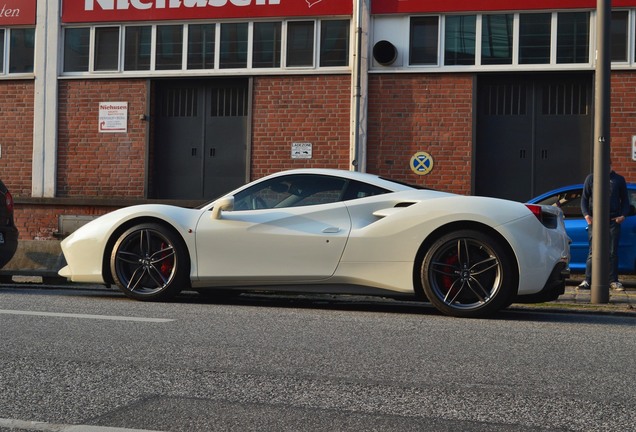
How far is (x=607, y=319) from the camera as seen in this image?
7.75m

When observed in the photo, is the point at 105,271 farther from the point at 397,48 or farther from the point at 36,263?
the point at 397,48

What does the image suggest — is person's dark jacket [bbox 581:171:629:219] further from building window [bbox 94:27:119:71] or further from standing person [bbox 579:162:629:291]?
building window [bbox 94:27:119:71]

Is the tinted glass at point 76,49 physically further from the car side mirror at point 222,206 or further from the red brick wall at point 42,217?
the car side mirror at point 222,206

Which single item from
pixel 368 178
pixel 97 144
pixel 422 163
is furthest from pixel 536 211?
pixel 97 144

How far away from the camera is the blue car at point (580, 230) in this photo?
1188 centimetres

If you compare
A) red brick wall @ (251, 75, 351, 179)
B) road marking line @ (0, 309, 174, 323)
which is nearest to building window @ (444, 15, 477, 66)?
red brick wall @ (251, 75, 351, 179)

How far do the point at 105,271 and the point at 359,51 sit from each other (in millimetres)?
9696

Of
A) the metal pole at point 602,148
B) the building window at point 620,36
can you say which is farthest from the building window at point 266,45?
the metal pole at point 602,148

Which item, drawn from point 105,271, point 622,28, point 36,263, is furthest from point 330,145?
point 105,271

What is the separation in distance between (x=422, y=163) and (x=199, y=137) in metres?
4.50

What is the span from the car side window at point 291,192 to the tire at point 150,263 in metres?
0.68

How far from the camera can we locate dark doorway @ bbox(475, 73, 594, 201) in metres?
16.6

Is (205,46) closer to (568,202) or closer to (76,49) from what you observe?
(76,49)

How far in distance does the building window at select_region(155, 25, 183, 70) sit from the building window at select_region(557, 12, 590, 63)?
7.18m
